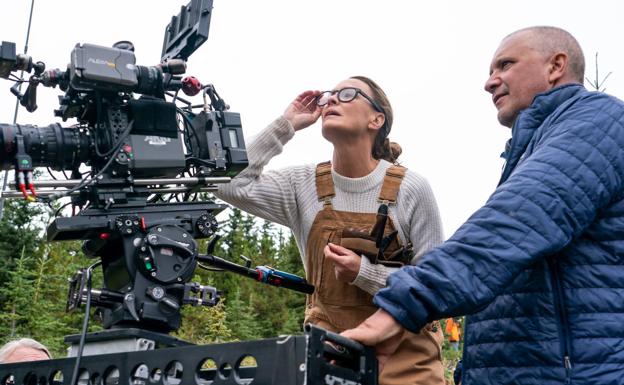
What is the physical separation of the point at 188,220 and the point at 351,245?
2.36 feet

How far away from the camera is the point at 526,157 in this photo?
256cm

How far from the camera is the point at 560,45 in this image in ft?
9.60

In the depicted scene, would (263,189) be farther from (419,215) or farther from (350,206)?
(419,215)

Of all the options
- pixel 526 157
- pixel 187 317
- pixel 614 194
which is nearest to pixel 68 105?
pixel 526 157

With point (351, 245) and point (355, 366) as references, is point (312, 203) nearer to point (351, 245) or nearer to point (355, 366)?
point (351, 245)

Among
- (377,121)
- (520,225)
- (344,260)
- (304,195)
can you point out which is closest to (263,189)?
(304,195)

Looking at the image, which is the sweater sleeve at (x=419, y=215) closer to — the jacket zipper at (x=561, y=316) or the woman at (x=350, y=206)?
the woman at (x=350, y=206)

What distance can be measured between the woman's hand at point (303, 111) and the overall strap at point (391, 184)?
0.62m

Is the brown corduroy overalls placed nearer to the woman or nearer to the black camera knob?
the woman

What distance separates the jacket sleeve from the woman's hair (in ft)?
5.90

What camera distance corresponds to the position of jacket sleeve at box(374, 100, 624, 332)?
2113mm

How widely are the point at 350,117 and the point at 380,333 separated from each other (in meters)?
2.14

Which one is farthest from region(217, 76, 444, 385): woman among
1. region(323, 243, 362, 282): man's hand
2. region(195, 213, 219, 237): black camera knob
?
region(195, 213, 219, 237): black camera knob

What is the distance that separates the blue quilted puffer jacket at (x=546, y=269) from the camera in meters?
2.14
